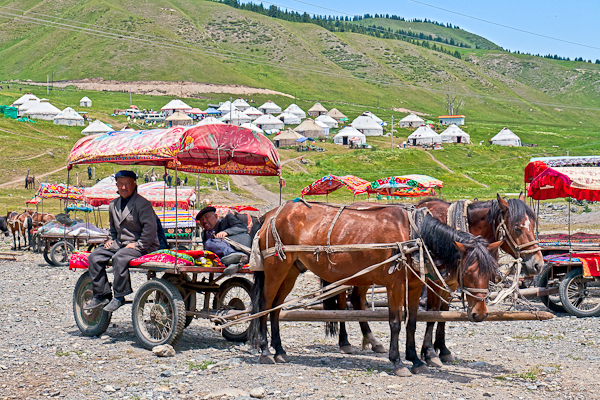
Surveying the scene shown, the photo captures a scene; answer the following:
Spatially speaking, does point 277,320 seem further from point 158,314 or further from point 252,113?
point 252,113

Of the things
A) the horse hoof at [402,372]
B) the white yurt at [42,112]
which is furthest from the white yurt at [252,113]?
the horse hoof at [402,372]

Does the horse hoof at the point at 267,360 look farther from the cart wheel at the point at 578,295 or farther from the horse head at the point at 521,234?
the cart wheel at the point at 578,295

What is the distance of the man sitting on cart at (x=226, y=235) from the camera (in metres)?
9.83

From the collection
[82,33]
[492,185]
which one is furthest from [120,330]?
[82,33]

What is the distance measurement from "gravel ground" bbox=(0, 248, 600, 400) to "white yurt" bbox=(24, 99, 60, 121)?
82081 millimetres

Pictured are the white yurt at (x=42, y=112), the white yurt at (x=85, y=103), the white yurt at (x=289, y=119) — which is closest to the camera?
the white yurt at (x=42, y=112)

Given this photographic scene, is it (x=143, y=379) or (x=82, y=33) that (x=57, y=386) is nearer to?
(x=143, y=379)

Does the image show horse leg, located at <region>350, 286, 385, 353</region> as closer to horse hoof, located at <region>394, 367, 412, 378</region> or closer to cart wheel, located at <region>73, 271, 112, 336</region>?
horse hoof, located at <region>394, 367, 412, 378</region>

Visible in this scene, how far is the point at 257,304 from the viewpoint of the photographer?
377 inches

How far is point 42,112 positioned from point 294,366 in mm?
87791

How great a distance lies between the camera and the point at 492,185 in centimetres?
5878

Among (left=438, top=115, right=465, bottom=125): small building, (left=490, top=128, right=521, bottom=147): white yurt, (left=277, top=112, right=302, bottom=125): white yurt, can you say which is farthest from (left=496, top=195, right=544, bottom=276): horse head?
(left=438, top=115, right=465, bottom=125): small building

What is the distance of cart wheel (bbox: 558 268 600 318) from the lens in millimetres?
12492

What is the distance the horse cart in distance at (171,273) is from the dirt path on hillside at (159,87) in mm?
125548
